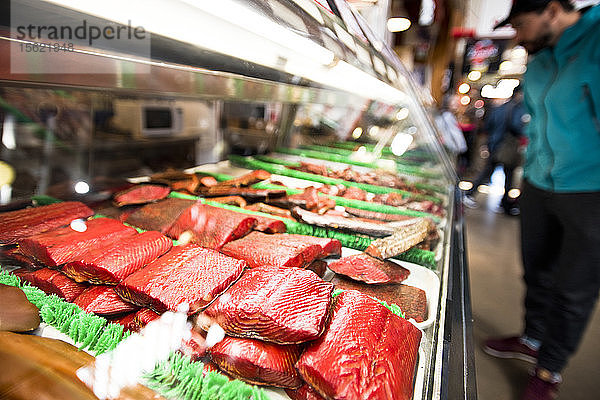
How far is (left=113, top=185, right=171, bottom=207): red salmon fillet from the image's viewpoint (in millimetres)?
1910

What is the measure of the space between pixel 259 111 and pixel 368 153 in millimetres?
1372

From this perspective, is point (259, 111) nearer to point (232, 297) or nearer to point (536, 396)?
point (232, 297)

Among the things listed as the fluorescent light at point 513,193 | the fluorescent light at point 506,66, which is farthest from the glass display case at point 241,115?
the fluorescent light at point 506,66

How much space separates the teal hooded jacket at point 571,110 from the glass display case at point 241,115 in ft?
2.45

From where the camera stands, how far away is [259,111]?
3.96 metres

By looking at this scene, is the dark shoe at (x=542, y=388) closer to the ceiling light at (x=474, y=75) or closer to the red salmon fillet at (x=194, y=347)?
the red salmon fillet at (x=194, y=347)

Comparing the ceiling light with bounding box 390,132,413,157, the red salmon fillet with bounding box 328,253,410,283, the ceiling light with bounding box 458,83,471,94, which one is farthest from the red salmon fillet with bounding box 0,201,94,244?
the ceiling light with bounding box 458,83,471,94

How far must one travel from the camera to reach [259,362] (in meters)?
0.86


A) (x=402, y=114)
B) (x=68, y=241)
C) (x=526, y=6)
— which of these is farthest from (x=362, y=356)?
(x=402, y=114)

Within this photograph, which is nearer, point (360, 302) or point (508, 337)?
point (360, 302)

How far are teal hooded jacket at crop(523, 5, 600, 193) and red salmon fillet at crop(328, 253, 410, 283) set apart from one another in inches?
63.6

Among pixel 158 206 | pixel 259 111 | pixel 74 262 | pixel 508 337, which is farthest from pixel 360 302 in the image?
pixel 259 111

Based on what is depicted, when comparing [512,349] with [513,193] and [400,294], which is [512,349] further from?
[513,193]

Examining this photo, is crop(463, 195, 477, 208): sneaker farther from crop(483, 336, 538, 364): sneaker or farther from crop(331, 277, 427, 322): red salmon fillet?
crop(331, 277, 427, 322): red salmon fillet
